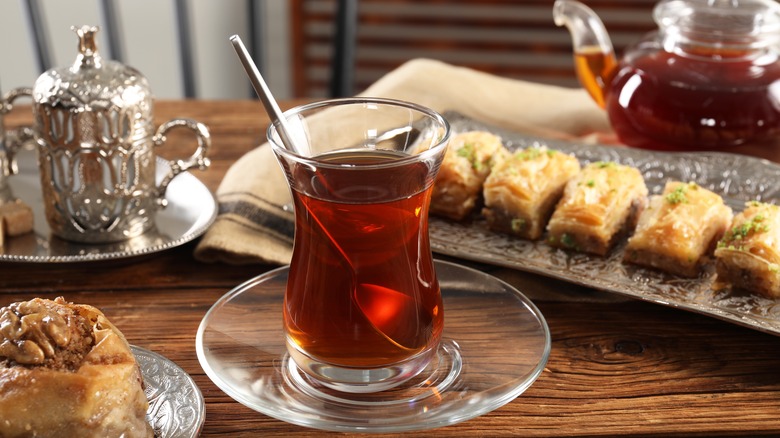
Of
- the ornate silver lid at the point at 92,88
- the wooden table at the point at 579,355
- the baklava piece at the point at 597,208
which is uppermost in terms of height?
the ornate silver lid at the point at 92,88

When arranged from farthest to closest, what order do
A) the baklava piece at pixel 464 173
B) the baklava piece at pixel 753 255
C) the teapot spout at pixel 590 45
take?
1. the teapot spout at pixel 590 45
2. the baklava piece at pixel 464 173
3. the baklava piece at pixel 753 255

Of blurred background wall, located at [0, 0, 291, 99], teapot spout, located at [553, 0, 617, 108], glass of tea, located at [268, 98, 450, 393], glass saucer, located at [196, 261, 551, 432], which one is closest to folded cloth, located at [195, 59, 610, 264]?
teapot spout, located at [553, 0, 617, 108]

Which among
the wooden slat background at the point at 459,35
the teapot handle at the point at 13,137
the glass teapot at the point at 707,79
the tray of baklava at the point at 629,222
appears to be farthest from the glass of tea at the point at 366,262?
the wooden slat background at the point at 459,35

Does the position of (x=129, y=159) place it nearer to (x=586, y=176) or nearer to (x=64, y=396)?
(x=64, y=396)

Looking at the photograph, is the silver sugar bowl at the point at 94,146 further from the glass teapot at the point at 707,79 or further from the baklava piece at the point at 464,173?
the glass teapot at the point at 707,79

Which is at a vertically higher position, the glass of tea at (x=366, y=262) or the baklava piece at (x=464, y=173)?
the glass of tea at (x=366, y=262)

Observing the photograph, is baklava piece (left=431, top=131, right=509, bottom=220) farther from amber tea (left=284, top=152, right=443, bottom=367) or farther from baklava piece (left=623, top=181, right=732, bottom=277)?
amber tea (left=284, top=152, right=443, bottom=367)
